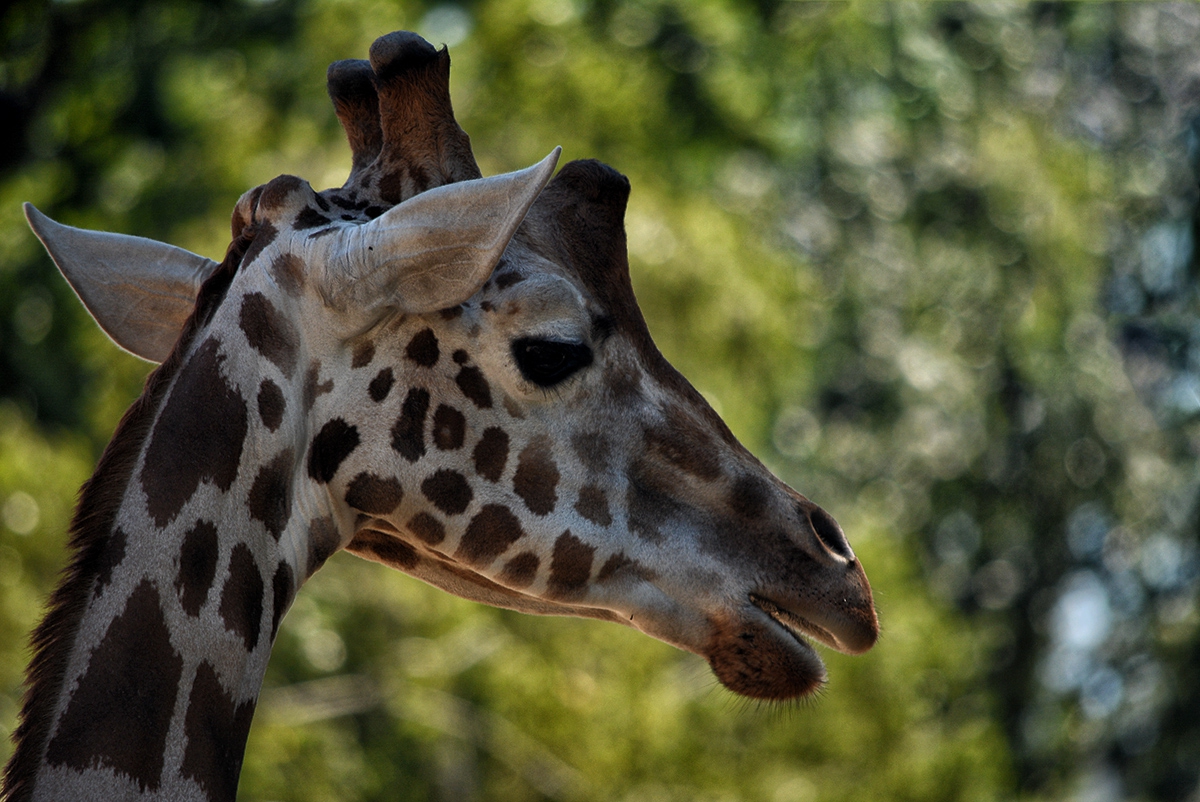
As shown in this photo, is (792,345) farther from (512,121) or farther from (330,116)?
(330,116)

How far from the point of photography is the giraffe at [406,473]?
2.54m

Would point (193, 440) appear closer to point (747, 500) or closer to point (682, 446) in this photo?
point (682, 446)

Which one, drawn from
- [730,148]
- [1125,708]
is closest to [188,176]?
[730,148]

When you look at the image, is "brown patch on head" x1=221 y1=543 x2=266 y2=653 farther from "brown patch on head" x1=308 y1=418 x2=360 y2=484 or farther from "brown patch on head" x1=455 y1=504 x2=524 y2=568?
"brown patch on head" x1=455 y1=504 x2=524 y2=568

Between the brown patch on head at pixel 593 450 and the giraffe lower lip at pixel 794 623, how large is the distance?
467 millimetres

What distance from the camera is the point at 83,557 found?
2600 millimetres

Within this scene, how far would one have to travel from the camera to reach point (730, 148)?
17656mm

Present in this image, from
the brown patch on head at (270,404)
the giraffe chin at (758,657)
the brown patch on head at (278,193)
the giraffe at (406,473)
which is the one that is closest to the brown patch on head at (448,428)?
the giraffe at (406,473)

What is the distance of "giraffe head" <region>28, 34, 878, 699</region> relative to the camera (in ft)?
9.06

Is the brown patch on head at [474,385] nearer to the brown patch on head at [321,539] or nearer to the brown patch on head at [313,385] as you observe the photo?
the brown patch on head at [313,385]

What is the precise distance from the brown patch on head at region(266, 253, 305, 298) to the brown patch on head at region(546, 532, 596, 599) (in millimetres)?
821

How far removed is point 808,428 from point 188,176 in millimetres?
11147

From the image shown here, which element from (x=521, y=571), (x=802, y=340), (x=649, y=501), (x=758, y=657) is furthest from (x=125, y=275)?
(x=802, y=340)

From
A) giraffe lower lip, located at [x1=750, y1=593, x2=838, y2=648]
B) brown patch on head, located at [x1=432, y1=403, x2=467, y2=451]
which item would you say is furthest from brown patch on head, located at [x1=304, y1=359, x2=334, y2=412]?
giraffe lower lip, located at [x1=750, y1=593, x2=838, y2=648]
